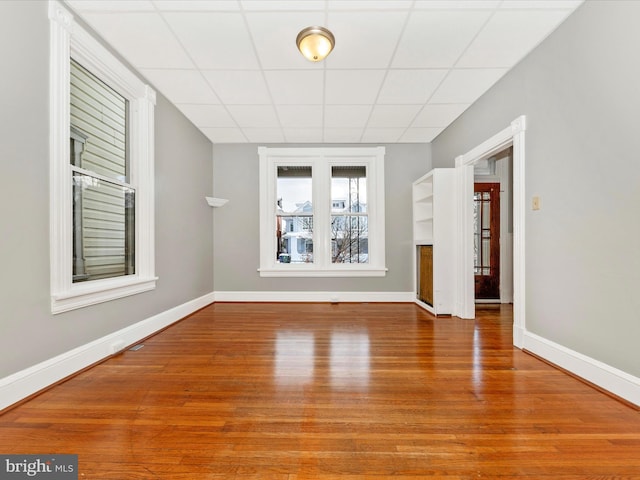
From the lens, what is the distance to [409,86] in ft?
9.85

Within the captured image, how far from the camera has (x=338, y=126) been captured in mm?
4023

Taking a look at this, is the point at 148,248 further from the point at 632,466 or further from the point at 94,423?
the point at 632,466

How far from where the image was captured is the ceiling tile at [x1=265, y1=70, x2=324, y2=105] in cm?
279

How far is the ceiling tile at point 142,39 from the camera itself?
7.02 feet

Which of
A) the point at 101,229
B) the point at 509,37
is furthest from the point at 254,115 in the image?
the point at 509,37

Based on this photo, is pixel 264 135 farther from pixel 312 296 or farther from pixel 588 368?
pixel 588 368

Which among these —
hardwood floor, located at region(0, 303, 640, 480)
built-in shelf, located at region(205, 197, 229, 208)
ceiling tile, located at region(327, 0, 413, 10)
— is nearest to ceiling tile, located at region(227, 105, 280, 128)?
built-in shelf, located at region(205, 197, 229, 208)

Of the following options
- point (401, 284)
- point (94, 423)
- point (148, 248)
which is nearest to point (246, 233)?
point (148, 248)

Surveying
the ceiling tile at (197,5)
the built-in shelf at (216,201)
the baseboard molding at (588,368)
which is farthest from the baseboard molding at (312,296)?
the ceiling tile at (197,5)

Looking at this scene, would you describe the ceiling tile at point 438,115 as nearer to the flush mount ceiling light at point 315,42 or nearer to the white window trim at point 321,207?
the white window trim at point 321,207

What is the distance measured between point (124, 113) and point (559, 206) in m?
3.90

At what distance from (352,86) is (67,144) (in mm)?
2486

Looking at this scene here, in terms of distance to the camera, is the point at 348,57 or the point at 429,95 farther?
the point at 429,95

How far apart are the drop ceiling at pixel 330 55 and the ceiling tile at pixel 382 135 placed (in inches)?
14.4
